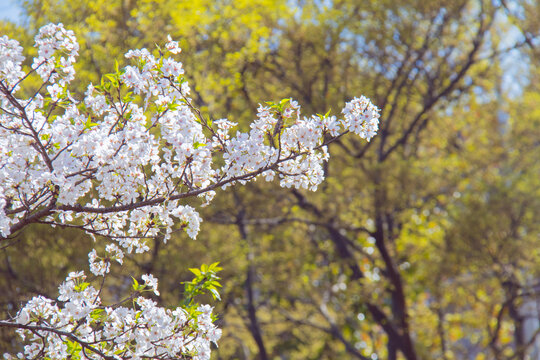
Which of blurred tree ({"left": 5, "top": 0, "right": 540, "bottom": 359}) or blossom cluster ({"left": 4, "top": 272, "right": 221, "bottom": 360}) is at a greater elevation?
blurred tree ({"left": 5, "top": 0, "right": 540, "bottom": 359})

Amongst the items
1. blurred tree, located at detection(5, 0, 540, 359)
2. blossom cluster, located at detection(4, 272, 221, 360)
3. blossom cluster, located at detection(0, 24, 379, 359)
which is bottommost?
blossom cluster, located at detection(4, 272, 221, 360)

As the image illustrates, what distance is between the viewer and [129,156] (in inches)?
147

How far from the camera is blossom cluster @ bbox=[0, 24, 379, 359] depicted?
142 inches

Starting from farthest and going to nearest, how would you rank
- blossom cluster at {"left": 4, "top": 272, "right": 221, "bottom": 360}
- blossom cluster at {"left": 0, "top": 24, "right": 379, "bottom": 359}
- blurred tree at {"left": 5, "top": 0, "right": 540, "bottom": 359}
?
blurred tree at {"left": 5, "top": 0, "right": 540, "bottom": 359} → blossom cluster at {"left": 4, "top": 272, "right": 221, "bottom": 360} → blossom cluster at {"left": 0, "top": 24, "right": 379, "bottom": 359}

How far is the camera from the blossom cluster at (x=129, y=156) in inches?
142

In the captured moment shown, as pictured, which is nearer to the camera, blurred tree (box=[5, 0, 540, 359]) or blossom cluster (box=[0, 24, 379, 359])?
blossom cluster (box=[0, 24, 379, 359])

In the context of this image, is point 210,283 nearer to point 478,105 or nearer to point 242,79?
point 242,79

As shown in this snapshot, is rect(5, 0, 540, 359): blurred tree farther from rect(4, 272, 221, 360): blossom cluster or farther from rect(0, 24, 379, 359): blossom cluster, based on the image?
rect(0, 24, 379, 359): blossom cluster

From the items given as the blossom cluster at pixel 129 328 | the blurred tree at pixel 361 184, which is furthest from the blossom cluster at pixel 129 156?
the blurred tree at pixel 361 184

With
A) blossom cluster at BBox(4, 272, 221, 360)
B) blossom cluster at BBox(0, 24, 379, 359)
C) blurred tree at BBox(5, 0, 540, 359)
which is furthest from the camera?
blurred tree at BBox(5, 0, 540, 359)

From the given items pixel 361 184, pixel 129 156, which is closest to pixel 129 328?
pixel 129 156

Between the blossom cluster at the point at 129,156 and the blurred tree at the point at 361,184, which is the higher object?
the blurred tree at the point at 361,184

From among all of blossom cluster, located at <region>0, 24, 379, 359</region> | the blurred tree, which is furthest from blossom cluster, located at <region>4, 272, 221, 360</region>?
the blurred tree

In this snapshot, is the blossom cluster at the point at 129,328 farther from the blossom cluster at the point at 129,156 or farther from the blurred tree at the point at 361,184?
the blurred tree at the point at 361,184
